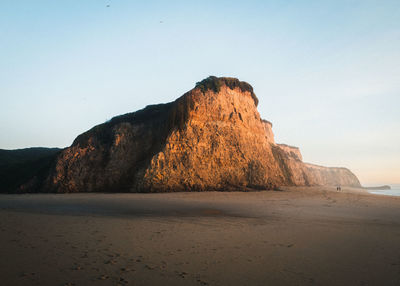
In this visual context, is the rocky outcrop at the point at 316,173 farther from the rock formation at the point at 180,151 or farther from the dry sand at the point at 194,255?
the dry sand at the point at 194,255

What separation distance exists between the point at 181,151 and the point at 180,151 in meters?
0.10

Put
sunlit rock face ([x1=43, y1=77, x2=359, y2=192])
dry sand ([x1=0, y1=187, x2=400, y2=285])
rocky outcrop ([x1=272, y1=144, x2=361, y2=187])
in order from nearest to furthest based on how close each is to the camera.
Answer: dry sand ([x1=0, y1=187, x2=400, y2=285])
sunlit rock face ([x1=43, y1=77, x2=359, y2=192])
rocky outcrop ([x1=272, y1=144, x2=361, y2=187])

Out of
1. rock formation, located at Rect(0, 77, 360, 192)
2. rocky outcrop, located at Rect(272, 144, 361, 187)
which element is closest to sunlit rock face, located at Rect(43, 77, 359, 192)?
rock formation, located at Rect(0, 77, 360, 192)

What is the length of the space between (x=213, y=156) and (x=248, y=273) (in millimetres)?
19950

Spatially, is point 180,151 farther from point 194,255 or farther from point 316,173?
point 316,173

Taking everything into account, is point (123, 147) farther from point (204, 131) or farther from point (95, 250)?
point (95, 250)

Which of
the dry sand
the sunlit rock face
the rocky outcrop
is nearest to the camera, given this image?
the dry sand

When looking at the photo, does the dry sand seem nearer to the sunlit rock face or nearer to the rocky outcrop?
the sunlit rock face

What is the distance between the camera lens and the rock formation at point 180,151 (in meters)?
21.7

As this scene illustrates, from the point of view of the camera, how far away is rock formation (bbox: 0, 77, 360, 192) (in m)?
21.7

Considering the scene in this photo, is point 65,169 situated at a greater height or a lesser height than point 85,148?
lesser

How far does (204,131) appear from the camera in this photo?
78.4 feet

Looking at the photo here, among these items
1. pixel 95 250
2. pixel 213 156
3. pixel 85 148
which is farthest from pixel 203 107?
pixel 95 250

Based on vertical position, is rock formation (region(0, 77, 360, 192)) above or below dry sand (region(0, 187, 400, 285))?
above
